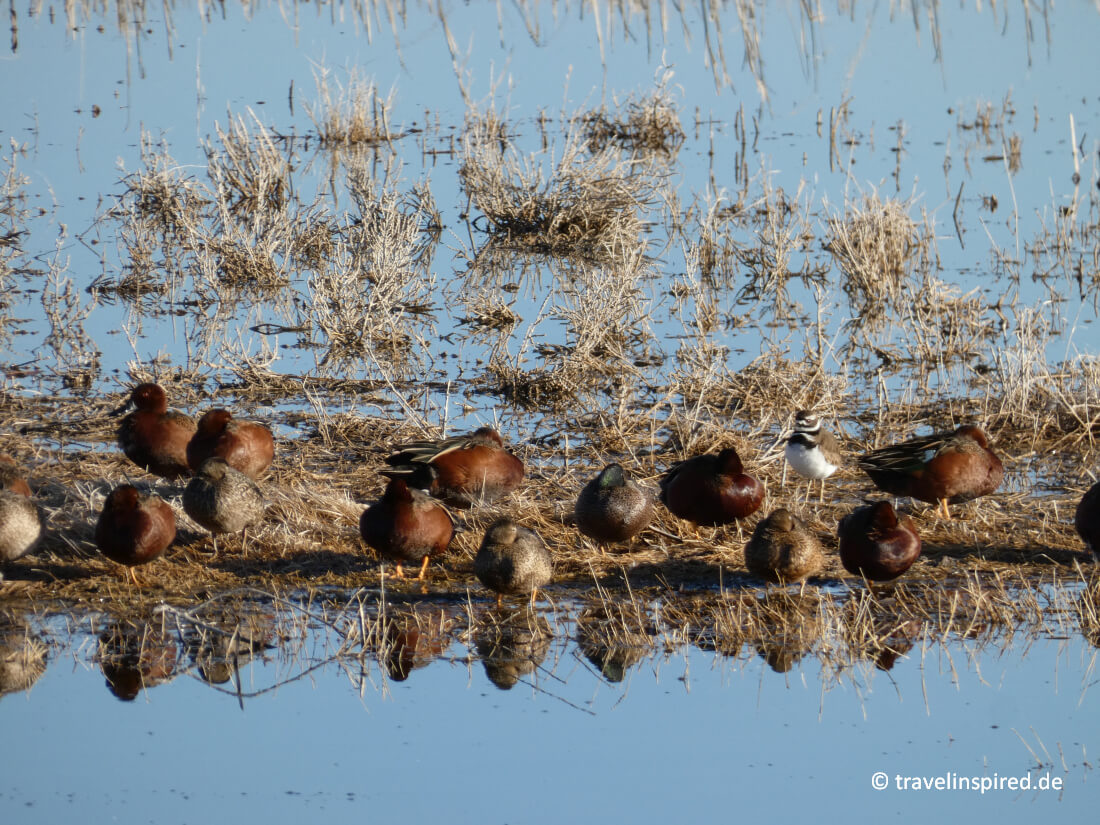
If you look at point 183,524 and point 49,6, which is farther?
point 49,6

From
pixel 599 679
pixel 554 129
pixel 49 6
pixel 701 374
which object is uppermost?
pixel 49 6

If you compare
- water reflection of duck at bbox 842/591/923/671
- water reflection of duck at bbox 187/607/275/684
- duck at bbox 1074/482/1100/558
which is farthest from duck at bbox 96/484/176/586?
duck at bbox 1074/482/1100/558

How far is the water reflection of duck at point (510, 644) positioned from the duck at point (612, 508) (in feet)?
2.55

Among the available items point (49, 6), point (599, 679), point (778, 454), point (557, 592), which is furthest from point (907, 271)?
point (49, 6)

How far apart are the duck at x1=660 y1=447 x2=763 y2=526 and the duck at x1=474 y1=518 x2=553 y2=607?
41.3 inches

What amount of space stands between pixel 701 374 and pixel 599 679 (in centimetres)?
417

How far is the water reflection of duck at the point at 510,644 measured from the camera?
6023 mm

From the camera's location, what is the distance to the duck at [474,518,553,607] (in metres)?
6.52

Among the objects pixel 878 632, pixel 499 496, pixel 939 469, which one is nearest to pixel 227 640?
pixel 499 496

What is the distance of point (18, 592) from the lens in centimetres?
680

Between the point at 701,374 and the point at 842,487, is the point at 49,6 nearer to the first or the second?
the point at 701,374

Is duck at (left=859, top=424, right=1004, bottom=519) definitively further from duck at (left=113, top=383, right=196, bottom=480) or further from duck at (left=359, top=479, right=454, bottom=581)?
duck at (left=113, top=383, right=196, bottom=480)

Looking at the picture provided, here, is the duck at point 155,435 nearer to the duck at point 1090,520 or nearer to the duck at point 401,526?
the duck at point 401,526

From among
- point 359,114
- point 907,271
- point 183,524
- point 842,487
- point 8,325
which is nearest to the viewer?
point 183,524
